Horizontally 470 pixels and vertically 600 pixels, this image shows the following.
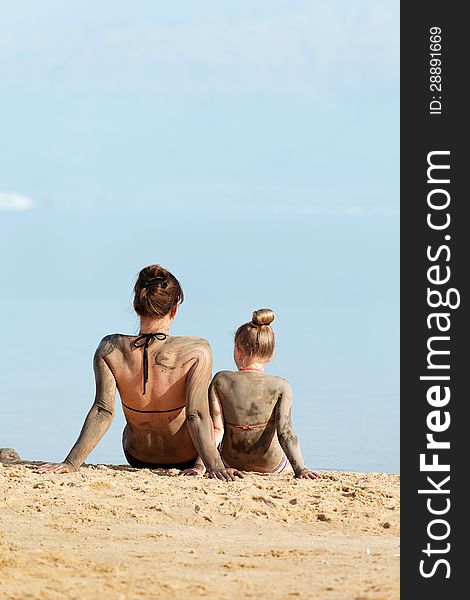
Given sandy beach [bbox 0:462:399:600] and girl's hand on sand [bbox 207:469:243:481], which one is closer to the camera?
sandy beach [bbox 0:462:399:600]

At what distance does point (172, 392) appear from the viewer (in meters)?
7.58

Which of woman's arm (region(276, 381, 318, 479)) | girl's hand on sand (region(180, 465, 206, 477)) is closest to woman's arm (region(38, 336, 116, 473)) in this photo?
girl's hand on sand (region(180, 465, 206, 477))

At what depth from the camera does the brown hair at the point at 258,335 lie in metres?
7.46

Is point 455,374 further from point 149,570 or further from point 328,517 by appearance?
point 149,570

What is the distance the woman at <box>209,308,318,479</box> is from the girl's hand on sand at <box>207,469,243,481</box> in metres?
0.33

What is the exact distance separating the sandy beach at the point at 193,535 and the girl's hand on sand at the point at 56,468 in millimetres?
81

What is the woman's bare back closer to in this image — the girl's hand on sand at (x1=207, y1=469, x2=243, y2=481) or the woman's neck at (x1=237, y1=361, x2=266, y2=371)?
the woman's neck at (x1=237, y1=361, x2=266, y2=371)

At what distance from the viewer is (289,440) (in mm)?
7305

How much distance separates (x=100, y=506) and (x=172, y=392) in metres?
1.44

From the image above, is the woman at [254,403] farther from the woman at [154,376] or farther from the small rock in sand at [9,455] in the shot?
the small rock in sand at [9,455]

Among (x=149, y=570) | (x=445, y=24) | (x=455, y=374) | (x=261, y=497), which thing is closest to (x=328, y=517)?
(x=261, y=497)

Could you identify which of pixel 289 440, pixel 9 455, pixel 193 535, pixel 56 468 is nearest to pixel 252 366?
pixel 289 440

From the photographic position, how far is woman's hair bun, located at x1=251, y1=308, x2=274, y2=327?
7.46 meters

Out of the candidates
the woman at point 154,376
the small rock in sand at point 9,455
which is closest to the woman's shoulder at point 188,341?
the woman at point 154,376
